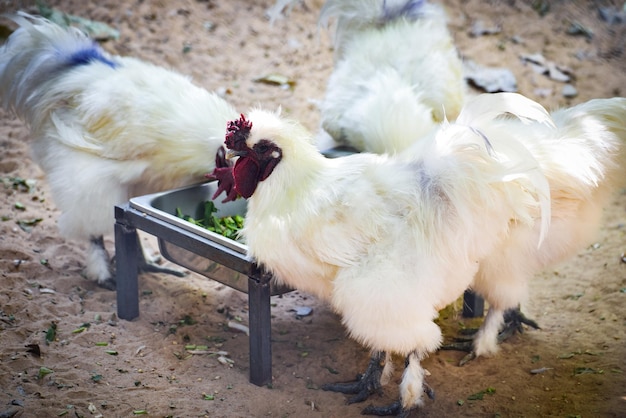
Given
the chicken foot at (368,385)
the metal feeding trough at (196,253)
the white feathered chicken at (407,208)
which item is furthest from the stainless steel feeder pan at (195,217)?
the chicken foot at (368,385)

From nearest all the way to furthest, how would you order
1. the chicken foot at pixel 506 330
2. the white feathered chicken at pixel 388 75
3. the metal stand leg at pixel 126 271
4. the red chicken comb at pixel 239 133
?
the red chicken comb at pixel 239 133 → the metal stand leg at pixel 126 271 → the chicken foot at pixel 506 330 → the white feathered chicken at pixel 388 75

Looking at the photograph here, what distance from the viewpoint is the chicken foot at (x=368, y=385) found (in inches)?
152

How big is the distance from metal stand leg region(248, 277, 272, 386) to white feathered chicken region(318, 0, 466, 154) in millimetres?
1362

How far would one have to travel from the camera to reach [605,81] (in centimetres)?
730

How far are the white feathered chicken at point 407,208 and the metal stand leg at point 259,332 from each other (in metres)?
0.21

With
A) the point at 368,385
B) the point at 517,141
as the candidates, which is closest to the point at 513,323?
the point at 368,385

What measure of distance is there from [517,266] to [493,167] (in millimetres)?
747

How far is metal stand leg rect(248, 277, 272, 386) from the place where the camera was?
3.71m

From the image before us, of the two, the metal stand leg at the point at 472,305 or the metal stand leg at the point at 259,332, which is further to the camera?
the metal stand leg at the point at 472,305

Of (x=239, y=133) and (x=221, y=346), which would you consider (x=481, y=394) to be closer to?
(x=221, y=346)

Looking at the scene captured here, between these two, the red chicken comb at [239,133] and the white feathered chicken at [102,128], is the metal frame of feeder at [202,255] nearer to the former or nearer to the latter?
the white feathered chicken at [102,128]

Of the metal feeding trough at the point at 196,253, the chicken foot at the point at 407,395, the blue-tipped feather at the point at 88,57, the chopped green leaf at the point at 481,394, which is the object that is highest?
the blue-tipped feather at the point at 88,57

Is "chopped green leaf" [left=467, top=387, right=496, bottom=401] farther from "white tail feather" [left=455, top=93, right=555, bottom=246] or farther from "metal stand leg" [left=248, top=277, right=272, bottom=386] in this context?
"metal stand leg" [left=248, top=277, right=272, bottom=386]

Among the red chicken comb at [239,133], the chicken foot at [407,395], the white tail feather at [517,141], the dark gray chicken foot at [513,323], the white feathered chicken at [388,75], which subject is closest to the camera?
the white tail feather at [517,141]
